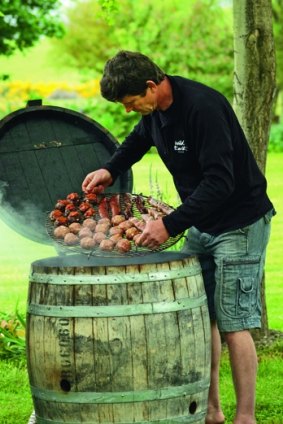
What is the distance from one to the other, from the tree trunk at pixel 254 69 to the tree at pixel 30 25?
10.6m

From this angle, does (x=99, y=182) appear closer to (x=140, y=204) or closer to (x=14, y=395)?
(x=140, y=204)

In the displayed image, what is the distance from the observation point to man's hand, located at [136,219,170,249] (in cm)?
440

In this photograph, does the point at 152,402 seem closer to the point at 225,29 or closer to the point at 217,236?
the point at 217,236

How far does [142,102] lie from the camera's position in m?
4.51

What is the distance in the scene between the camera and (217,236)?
468 centimetres

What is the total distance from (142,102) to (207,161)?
0.44m

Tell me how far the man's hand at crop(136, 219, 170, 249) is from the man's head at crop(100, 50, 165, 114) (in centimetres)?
60

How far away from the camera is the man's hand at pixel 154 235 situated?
4398 millimetres

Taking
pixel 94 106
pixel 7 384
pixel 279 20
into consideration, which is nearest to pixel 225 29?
pixel 94 106

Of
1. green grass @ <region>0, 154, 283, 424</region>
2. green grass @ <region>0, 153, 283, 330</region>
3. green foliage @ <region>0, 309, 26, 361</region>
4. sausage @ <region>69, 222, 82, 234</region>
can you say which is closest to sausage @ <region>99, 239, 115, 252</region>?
sausage @ <region>69, 222, 82, 234</region>

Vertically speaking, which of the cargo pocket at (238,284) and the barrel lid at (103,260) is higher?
the barrel lid at (103,260)

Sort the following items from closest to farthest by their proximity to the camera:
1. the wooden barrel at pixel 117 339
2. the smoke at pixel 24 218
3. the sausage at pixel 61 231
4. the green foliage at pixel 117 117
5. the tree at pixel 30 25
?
the wooden barrel at pixel 117 339 → the sausage at pixel 61 231 → the smoke at pixel 24 218 → the tree at pixel 30 25 → the green foliage at pixel 117 117

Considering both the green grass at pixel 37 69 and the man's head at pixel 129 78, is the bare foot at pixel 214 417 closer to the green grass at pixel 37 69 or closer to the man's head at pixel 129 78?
the man's head at pixel 129 78

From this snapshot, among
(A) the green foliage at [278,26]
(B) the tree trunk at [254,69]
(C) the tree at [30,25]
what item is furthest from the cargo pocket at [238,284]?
(A) the green foliage at [278,26]
